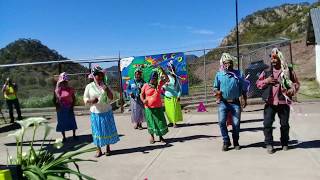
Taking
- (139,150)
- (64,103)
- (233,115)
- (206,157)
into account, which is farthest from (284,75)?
(64,103)

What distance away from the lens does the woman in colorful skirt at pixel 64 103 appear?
38.6ft

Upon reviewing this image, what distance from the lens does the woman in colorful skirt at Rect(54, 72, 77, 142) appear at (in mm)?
11766

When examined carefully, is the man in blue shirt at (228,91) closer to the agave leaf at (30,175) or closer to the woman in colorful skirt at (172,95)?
the woman in colorful skirt at (172,95)

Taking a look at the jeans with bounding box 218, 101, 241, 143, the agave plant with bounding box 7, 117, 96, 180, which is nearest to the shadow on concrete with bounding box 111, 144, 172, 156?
the jeans with bounding box 218, 101, 241, 143

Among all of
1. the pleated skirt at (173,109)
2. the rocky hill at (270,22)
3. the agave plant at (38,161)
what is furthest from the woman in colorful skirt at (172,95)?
the rocky hill at (270,22)

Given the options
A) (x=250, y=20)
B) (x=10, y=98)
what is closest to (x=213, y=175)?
(x=10, y=98)

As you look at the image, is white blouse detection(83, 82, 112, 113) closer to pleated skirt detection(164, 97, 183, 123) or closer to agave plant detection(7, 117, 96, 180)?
pleated skirt detection(164, 97, 183, 123)

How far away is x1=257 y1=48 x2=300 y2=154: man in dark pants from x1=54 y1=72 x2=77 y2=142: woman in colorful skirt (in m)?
4.96

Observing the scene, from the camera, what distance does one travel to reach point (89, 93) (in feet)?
30.7

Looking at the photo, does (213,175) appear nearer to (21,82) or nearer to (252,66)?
(252,66)

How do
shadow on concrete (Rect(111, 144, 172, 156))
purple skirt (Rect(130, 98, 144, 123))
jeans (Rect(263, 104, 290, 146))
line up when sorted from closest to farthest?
jeans (Rect(263, 104, 290, 146)) → shadow on concrete (Rect(111, 144, 172, 156)) → purple skirt (Rect(130, 98, 144, 123))

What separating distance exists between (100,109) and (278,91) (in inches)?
125

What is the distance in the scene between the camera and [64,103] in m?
11.9

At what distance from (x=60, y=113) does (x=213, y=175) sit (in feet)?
18.6
